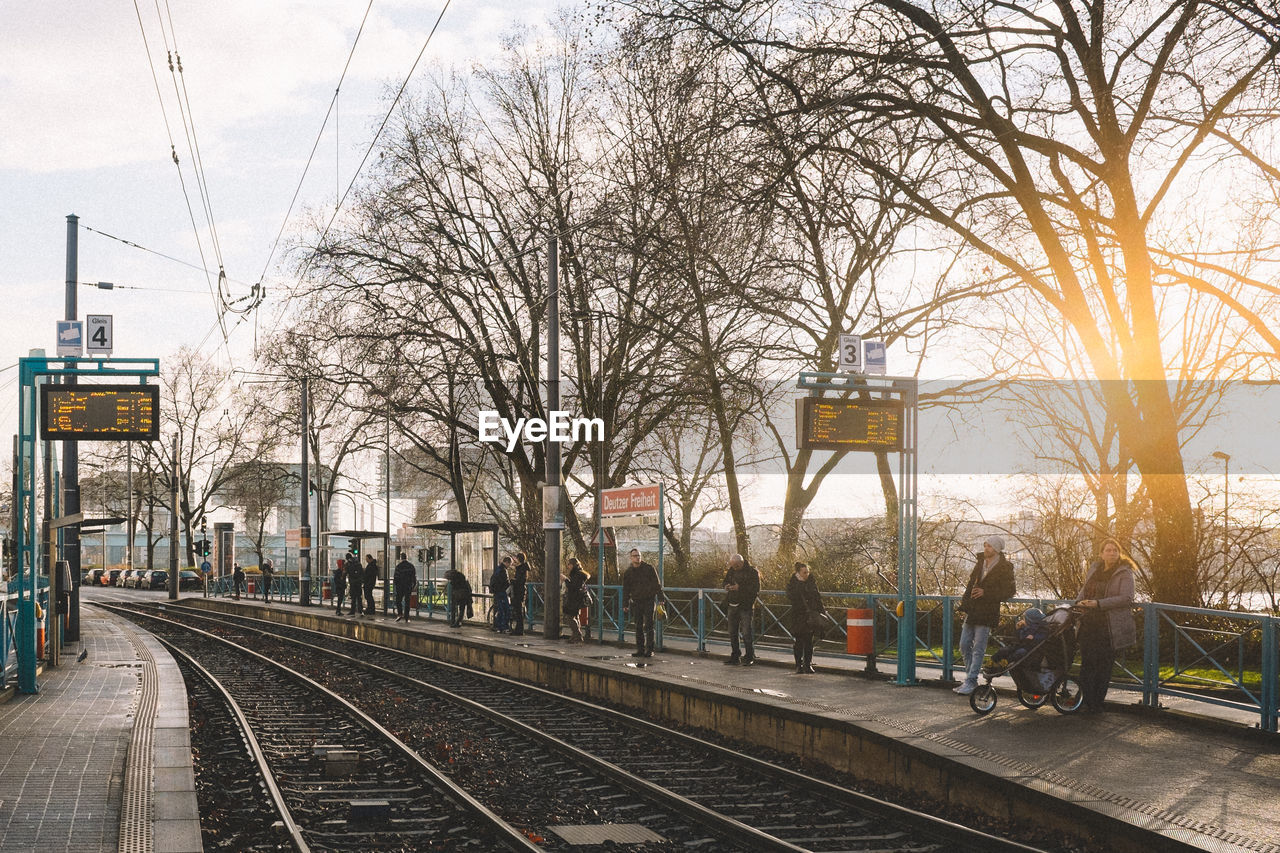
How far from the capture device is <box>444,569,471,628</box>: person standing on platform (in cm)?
2932

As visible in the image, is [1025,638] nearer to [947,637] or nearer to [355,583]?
[947,637]

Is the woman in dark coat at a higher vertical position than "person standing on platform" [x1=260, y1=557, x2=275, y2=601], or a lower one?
higher

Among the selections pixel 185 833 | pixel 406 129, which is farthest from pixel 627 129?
pixel 185 833

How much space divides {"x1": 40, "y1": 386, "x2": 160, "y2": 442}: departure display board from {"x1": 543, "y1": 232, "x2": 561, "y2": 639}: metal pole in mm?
7572

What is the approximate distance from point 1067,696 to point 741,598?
266 inches

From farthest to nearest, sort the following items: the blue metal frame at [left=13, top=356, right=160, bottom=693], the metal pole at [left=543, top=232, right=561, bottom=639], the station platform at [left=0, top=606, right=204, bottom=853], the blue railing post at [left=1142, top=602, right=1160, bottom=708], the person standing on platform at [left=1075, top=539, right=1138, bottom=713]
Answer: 1. the metal pole at [left=543, top=232, right=561, bottom=639]
2. the blue metal frame at [left=13, top=356, right=160, bottom=693]
3. the blue railing post at [left=1142, top=602, right=1160, bottom=708]
4. the person standing on platform at [left=1075, top=539, right=1138, bottom=713]
5. the station platform at [left=0, top=606, right=204, bottom=853]

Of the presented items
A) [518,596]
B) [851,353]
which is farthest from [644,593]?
[518,596]

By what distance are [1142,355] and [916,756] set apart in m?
8.63

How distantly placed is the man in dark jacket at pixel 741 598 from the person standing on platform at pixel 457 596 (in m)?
12.0

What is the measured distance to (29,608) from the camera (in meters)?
14.7

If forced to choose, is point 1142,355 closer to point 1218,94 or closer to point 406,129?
point 1218,94

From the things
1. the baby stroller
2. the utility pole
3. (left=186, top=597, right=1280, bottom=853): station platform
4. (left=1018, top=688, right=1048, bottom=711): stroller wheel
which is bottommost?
(left=186, top=597, right=1280, bottom=853): station platform

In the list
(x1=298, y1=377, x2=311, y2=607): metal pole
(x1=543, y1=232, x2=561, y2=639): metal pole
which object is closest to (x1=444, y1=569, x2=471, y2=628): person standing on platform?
(x1=543, y1=232, x2=561, y2=639): metal pole

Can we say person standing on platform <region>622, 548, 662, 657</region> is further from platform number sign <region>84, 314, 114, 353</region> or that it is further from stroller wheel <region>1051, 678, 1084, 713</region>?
platform number sign <region>84, 314, 114, 353</region>
